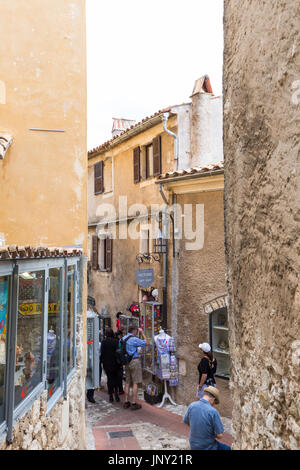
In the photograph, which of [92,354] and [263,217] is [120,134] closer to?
[92,354]

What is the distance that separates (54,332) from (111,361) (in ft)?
15.5

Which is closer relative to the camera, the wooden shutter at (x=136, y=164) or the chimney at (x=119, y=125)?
the wooden shutter at (x=136, y=164)

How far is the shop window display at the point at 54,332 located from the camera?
4.38 metres

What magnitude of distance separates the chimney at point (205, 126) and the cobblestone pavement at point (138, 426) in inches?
250

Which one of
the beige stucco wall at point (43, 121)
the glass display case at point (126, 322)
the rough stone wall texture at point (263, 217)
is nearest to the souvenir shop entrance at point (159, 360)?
the glass display case at point (126, 322)

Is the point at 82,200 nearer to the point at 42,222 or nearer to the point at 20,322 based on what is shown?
the point at 42,222

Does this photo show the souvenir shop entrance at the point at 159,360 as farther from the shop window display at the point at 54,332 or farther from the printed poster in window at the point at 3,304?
the printed poster in window at the point at 3,304

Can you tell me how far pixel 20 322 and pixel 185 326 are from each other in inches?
260

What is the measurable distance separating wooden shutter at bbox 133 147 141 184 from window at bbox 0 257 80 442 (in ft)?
25.1

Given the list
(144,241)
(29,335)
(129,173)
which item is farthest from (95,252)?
(29,335)

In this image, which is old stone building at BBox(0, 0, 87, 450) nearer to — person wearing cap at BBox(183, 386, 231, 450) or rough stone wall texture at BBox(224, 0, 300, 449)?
person wearing cap at BBox(183, 386, 231, 450)

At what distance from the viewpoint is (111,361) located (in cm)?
905

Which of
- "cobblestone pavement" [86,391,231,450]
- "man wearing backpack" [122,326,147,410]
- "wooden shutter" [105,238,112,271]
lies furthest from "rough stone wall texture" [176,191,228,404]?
"wooden shutter" [105,238,112,271]

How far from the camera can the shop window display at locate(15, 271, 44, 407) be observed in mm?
3301
